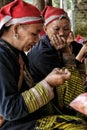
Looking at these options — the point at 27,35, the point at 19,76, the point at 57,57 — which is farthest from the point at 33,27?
the point at 57,57

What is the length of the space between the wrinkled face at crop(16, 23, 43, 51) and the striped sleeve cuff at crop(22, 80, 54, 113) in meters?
0.29

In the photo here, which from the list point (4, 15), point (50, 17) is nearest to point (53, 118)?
point (4, 15)

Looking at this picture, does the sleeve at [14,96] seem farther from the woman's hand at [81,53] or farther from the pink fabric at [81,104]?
the woman's hand at [81,53]

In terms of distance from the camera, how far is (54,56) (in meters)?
2.80

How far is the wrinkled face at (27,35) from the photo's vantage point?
2088mm

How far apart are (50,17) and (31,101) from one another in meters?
1.18

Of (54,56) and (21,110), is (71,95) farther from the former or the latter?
(21,110)

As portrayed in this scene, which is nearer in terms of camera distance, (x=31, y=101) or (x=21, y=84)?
(x=31, y=101)

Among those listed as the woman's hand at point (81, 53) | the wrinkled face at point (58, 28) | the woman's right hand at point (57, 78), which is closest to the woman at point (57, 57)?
the wrinkled face at point (58, 28)

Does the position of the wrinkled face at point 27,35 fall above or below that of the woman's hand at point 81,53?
above

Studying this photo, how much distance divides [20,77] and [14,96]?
0.61 ft

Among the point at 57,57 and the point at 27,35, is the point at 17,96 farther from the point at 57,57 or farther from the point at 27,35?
the point at 57,57

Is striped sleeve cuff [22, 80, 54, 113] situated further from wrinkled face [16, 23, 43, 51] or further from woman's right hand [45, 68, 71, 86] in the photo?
wrinkled face [16, 23, 43, 51]

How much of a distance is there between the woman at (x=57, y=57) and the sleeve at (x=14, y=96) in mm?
608
